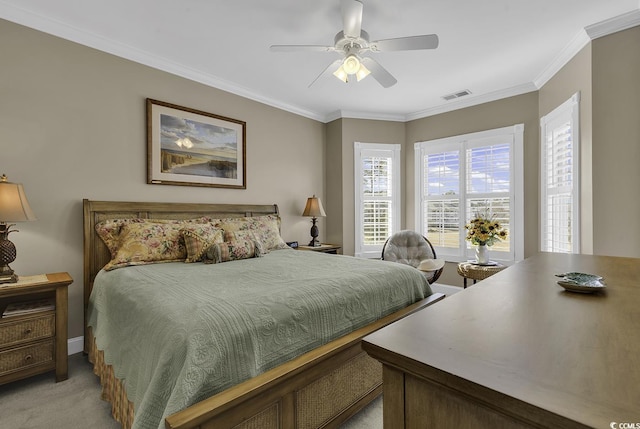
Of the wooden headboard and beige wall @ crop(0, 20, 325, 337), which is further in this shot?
the wooden headboard

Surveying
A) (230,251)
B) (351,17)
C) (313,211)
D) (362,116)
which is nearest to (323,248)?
(313,211)

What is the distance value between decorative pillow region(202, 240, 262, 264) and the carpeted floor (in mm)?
1163

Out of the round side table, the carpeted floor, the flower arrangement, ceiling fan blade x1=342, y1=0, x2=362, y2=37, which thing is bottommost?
the carpeted floor

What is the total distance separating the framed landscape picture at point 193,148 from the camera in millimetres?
3156

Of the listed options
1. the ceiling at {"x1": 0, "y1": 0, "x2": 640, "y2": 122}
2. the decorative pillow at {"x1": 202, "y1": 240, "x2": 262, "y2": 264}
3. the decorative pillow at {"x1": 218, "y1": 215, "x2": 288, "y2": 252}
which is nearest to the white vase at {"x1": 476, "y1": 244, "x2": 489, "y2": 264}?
the ceiling at {"x1": 0, "y1": 0, "x2": 640, "y2": 122}

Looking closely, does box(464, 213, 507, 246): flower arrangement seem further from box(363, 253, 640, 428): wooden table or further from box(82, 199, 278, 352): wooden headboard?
box(82, 199, 278, 352): wooden headboard

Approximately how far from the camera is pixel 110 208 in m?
2.81

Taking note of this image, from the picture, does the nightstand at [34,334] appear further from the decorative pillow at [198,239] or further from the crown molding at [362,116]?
the crown molding at [362,116]

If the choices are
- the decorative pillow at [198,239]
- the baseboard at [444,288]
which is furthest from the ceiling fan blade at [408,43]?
the baseboard at [444,288]

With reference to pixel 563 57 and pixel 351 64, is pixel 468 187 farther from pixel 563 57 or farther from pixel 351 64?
pixel 351 64

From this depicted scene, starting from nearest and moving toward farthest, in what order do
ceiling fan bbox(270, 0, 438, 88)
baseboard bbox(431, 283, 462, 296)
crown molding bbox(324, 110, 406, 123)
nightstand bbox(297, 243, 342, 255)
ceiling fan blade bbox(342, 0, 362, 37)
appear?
ceiling fan blade bbox(342, 0, 362, 37), ceiling fan bbox(270, 0, 438, 88), nightstand bbox(297, 243, 342, 255), baseboard bbox(431, 283, 462, 296), crown molding bbox(324, 110, 406, 123)

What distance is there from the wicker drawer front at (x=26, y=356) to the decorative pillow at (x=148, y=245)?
637 mm

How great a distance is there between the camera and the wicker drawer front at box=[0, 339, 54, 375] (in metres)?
2.04

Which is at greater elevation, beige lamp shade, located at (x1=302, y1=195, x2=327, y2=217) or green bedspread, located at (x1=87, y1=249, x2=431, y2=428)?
beige lamp shade, located at (x1=302, y1=195, x2=327, y2=217)
